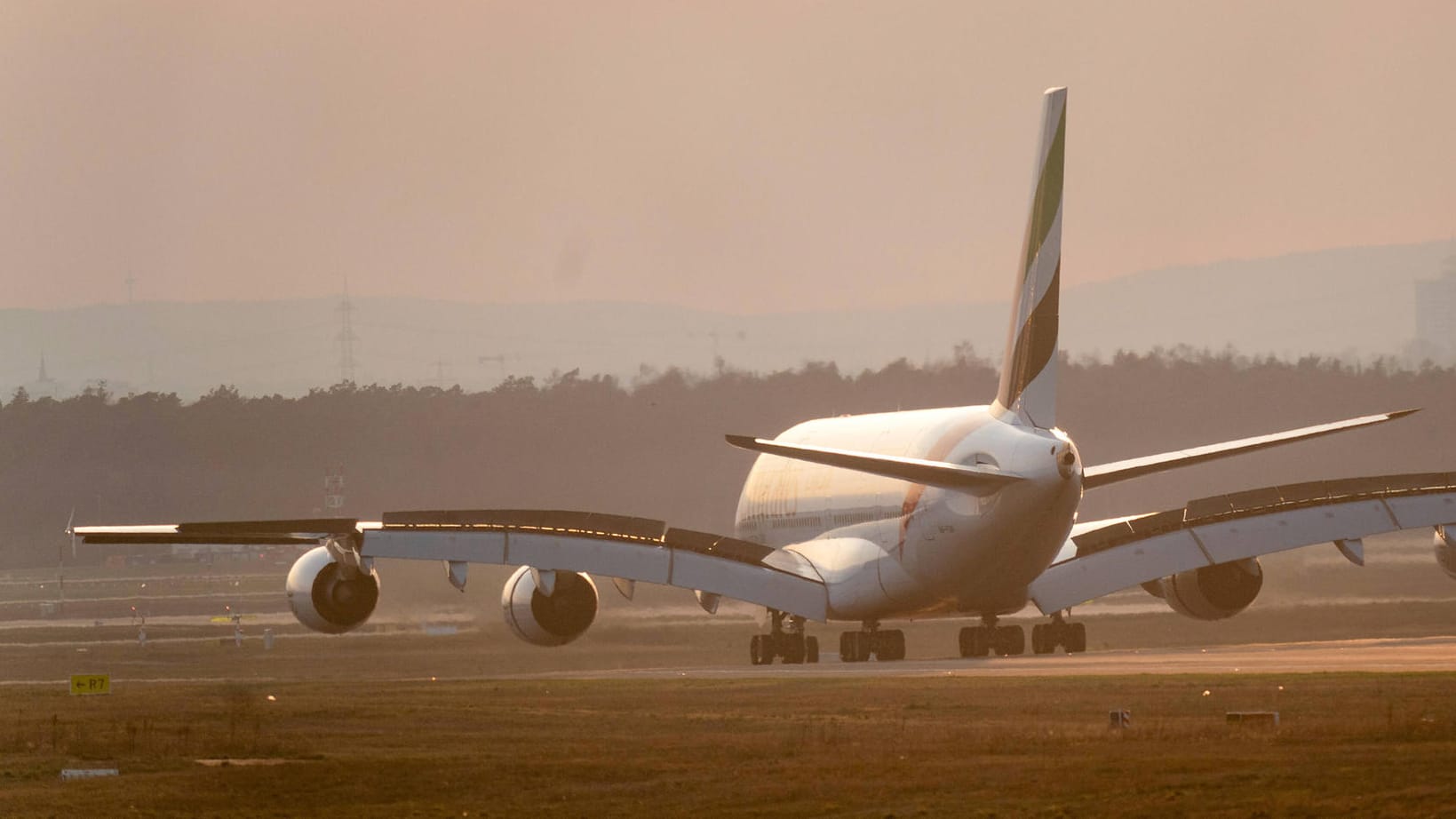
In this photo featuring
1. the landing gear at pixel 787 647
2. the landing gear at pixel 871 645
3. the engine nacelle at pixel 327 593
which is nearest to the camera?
the engine nacelle at pixel 327 593

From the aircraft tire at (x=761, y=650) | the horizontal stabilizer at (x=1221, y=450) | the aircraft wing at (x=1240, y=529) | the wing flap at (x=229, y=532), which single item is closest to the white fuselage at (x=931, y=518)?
the horizontal stabilizer at (x=1221, y=450)

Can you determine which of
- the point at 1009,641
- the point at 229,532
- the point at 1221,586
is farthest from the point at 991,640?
the point at 229,532

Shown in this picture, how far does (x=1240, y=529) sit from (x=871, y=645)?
761 cm

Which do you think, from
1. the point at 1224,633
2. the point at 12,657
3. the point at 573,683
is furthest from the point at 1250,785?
the point at 12,657

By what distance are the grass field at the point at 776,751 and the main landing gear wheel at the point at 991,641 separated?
30.6 ft

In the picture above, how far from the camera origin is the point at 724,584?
43.5 metres

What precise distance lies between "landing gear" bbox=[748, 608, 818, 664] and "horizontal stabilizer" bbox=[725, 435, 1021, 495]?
234 inches

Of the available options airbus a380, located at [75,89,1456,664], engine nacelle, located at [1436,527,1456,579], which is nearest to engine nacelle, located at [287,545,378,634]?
airbus a380, located at [75,89,1456,664]

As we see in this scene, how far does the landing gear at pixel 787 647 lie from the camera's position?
46.6m

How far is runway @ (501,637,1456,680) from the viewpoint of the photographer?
122 ft

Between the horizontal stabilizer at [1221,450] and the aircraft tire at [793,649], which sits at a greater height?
the horizontal stabilizer at [1221,450]

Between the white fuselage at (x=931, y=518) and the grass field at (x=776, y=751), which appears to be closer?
the grass field at (x=776, y=751)

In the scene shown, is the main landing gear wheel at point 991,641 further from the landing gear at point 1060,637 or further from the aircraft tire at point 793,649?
the aircraft tire at point 793,649

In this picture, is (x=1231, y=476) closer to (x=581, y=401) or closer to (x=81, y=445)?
(x=581, y=401)
